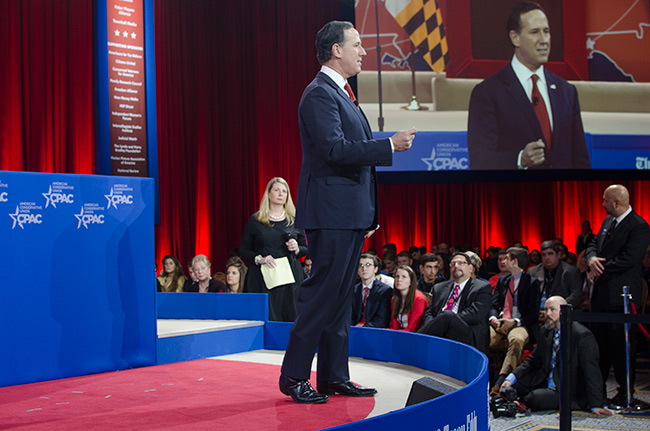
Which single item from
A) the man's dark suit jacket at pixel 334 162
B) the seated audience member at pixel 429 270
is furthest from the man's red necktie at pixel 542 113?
the man's dark suit jacket at pixel 334 162

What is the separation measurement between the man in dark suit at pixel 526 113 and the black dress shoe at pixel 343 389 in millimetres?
5016

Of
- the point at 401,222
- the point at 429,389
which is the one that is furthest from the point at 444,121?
the point at 429,389

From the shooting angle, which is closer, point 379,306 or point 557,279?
point 379,306

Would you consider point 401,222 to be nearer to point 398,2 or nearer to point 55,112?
point 398,2

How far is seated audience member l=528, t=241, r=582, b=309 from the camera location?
4.97 m

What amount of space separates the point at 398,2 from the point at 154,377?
5.53m

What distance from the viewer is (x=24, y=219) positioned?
259 cm

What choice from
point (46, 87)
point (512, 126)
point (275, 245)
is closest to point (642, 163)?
point (512, 126)

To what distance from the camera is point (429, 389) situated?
75.4 inches

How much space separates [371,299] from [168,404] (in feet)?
8.55

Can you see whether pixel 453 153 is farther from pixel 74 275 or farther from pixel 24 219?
pixel 24 219

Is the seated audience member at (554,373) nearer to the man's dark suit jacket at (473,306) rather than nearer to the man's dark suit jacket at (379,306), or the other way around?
the man's dark suit jacket at (473,306)

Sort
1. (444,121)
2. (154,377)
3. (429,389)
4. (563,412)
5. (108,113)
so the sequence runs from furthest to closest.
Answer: (444,121) < (108,113) < (154,377) < (563,412) < (429,389)

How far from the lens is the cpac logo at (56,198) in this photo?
266cm
